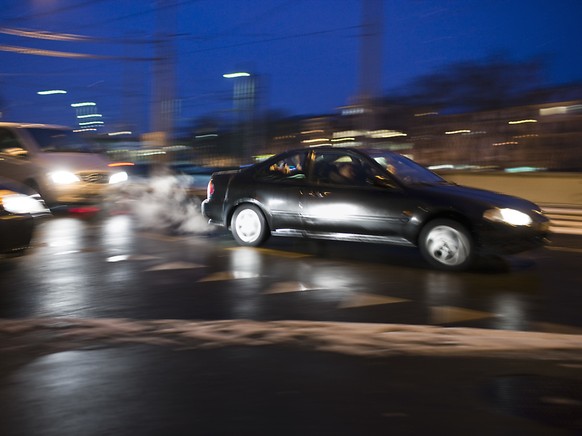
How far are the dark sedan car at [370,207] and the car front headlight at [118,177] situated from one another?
17.6ft

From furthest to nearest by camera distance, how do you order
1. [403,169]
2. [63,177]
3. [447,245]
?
[63,177] → [403,169] → [447,245]

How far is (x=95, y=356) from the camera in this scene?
4.69m

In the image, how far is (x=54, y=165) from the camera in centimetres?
1388

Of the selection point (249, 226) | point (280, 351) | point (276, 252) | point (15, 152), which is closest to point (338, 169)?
point (276, 252)

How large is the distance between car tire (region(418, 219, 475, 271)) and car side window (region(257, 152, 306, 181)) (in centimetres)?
206

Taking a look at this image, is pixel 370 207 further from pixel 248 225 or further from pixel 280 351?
pixel 280 351

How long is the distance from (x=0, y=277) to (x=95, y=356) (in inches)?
140

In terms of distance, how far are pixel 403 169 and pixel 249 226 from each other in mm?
2441

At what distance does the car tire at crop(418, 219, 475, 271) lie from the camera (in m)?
7.86

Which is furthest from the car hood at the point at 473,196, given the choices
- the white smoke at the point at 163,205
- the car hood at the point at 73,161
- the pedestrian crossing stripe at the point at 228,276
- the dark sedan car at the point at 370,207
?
the car hood at the point at 73,161

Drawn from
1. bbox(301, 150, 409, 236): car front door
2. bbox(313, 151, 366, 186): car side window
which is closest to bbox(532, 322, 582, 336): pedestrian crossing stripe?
bbox(301, 150, 409, 236): car front door

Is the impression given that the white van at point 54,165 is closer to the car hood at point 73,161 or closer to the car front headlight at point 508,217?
the car hood at point 73,161

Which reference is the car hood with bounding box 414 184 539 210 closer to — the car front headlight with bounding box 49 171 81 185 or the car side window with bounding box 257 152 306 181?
the car side window with bounding box 257 152 306 181

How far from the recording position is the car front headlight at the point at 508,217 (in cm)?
767
